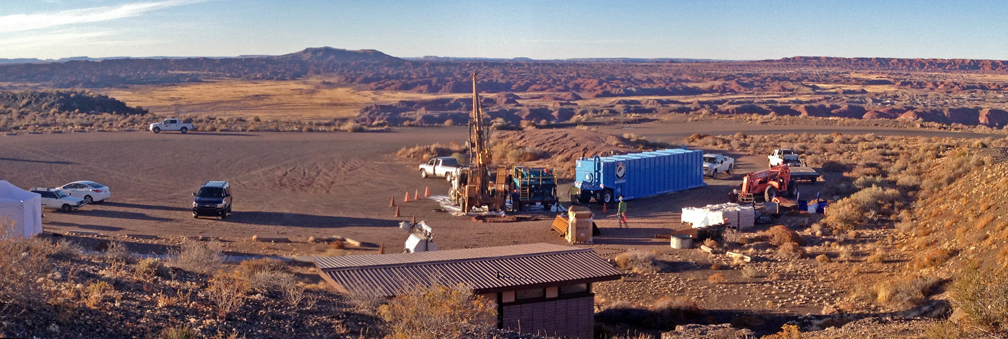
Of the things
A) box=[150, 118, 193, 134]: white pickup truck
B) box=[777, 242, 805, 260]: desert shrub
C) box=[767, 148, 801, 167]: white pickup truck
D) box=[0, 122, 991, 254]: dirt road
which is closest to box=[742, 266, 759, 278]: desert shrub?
box=[777, 242, 805, 260]: desert shrub

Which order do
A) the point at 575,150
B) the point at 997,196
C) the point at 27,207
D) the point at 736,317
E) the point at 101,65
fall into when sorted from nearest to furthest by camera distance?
the point at 736,317 < the point at 27,207 < the point at 997,196 < the point at 575,150 < the point at 101,65

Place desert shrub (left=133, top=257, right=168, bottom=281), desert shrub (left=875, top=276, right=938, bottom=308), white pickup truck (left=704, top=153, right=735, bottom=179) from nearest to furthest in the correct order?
desert shrub (left=133, top=257, right=168, bottom=281)
desert shrub (left=875, top=276, right=938, bottom=308)
white pickup truck (left=704, top=153, right=735, bottom=179)

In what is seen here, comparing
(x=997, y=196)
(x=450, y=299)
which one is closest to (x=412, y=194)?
(x=997, y=196)

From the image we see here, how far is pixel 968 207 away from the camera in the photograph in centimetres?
2270

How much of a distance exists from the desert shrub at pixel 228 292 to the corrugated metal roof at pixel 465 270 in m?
2.09

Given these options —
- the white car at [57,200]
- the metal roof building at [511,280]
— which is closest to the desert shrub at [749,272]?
the metal roof building at [511,280]

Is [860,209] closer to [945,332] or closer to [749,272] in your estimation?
[749,272]

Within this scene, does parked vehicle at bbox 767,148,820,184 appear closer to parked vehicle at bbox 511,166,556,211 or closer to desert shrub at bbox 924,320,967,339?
parked vehicle at bbox 511,166,556,211

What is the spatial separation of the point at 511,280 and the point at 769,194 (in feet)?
62.5

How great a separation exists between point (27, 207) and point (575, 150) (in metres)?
29.9

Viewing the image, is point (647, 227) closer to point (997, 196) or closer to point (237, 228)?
point (997, 196)

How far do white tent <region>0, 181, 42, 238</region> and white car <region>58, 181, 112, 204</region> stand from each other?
24.1 feet

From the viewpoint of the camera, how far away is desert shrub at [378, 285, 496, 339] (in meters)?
9.23

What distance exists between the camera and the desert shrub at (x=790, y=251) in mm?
20922
